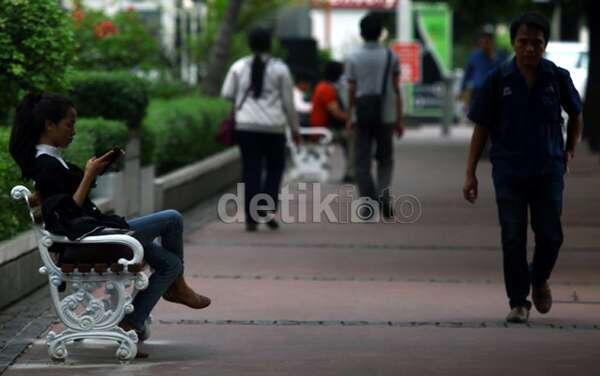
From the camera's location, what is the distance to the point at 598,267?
506 inches

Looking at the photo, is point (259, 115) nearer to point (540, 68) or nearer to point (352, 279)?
point (352, 279)

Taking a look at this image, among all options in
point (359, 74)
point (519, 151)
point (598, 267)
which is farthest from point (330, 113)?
point (519, 151)

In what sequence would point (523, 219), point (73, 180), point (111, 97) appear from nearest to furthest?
point (73, 180)
point (523, 219)
point (111, 97)

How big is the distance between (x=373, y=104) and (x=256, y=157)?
4.63 feet

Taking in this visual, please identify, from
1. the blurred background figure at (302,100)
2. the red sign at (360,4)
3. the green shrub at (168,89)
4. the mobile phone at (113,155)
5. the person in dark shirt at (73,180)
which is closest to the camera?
the mobile phone at (113,155)

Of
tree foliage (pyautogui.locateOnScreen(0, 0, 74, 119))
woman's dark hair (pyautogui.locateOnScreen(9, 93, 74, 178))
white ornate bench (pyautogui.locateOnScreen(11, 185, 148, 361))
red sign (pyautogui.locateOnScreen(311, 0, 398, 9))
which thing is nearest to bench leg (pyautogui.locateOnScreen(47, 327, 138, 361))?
white ornate bench (pyautogui.locateOnScreen(11, 185, 148, 361))

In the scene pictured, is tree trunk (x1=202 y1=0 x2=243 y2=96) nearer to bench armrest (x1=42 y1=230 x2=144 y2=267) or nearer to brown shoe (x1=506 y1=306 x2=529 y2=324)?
brown shoe (x1=506 y1=306 x2=529 y2=324)

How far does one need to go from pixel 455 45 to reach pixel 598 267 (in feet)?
163

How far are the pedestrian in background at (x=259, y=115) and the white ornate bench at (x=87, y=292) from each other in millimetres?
7089

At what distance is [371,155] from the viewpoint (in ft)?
54.2

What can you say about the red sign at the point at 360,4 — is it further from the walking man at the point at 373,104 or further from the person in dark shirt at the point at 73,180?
the person in dark shirt at the point at 73,180

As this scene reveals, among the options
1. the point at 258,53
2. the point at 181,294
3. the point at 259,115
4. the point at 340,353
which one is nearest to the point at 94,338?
the point at 181,294

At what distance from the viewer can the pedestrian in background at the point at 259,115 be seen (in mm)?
15375

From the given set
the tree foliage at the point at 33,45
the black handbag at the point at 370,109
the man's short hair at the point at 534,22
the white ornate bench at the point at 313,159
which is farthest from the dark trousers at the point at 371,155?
the man's short hair at the point at 534,22
